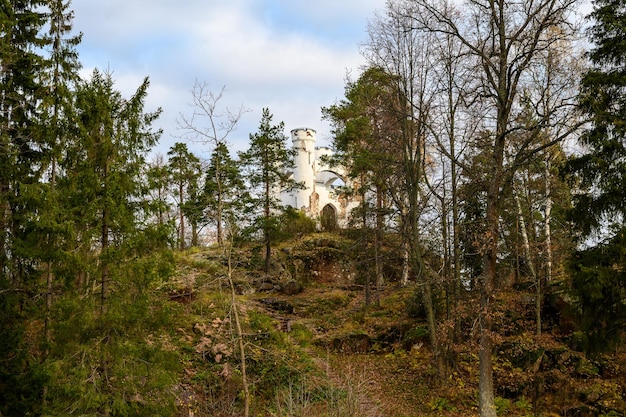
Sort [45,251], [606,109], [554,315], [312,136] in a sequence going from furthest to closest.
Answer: [312,136] < [554,315] < [606,109] < [45,251]

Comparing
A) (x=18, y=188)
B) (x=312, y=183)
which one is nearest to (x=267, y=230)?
(x=312, y=183)

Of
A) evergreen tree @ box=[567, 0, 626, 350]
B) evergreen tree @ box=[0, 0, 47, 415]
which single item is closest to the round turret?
evergreen tree @ box=[0, 0, 47, 415]

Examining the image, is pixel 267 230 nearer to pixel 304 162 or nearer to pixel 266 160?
pixel 266 160

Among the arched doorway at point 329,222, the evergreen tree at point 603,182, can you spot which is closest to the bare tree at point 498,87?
the evergreen tree at point 603,182

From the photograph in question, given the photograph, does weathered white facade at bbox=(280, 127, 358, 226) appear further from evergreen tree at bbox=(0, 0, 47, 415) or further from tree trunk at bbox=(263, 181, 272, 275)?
evergreen tree at bbox=(0, 0, 47, 415)

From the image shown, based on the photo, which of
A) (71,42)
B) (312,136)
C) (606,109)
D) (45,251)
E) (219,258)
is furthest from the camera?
(312,136)

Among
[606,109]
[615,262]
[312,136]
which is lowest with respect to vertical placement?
[615,262]

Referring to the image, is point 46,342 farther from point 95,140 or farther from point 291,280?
point 291,280

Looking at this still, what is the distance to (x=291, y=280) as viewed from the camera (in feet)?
81.6

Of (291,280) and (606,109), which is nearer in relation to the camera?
(606,109)

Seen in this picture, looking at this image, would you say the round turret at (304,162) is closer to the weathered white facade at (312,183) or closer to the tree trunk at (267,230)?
the weathered white facade at (312,183)

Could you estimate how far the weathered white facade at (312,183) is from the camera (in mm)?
33606

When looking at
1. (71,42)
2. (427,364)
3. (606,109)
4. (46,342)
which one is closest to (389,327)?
(427,364)

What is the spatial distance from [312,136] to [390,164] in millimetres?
20034
